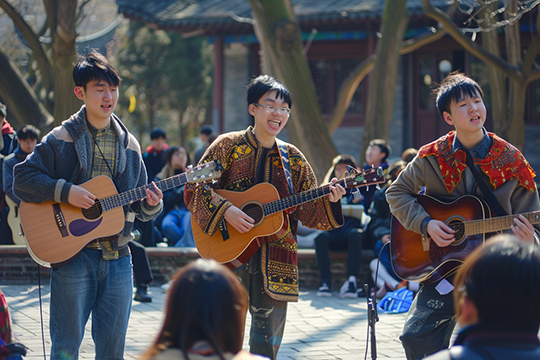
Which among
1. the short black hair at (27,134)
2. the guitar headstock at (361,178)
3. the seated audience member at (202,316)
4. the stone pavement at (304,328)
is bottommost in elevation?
the stone pavement at (304,328)

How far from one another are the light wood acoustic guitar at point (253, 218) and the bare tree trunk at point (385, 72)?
6341 millimetres

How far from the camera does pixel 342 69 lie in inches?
615

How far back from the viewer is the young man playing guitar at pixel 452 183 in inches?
132

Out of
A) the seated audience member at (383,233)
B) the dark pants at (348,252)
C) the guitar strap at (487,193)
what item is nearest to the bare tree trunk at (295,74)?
the seated audience member at (383,233)

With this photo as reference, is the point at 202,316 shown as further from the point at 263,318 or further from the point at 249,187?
the point at 249,187

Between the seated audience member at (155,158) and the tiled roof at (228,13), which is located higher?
the tiled roof at (228,13)

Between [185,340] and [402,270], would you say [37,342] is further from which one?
[185,340]

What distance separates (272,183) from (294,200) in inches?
7.1

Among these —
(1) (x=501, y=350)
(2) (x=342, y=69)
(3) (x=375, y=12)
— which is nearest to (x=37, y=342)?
(1) (x=501, y=350)

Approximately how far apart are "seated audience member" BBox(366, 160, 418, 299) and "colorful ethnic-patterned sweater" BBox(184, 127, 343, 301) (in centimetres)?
340

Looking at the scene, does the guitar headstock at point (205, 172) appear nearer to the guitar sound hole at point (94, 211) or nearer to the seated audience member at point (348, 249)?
the guitar sound hole at point (94, 211)

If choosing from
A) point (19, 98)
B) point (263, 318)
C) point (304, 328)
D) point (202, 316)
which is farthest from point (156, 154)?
point (202, 316)

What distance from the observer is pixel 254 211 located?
3723 millimetres

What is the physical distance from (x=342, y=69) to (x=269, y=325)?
12725mm
